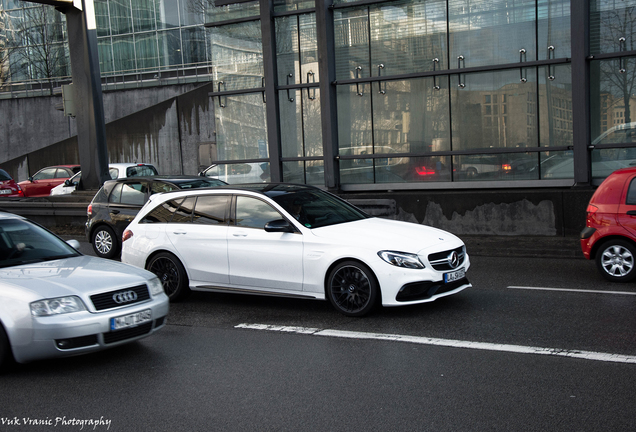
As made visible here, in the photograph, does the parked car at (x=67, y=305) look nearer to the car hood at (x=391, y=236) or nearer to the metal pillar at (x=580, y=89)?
the car hood at (x=391, y=236)

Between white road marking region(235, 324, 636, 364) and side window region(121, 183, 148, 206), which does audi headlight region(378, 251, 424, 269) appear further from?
side window region(121, 183, 148, 206)

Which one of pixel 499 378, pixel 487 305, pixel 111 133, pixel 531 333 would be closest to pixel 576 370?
pixel 499 378

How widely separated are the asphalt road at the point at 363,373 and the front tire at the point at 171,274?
56 cm

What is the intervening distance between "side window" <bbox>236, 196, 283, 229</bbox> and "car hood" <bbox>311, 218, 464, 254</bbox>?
69 centimetres

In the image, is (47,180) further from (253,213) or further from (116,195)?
(253,213)

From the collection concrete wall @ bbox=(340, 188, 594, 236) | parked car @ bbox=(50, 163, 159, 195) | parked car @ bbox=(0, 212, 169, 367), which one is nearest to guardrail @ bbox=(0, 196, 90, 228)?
parked car @ bbox=(50, 163, 159, 195)

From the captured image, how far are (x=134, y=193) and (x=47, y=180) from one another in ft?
49.4

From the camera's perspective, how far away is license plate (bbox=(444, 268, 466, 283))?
23.0ft

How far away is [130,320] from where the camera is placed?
568cm

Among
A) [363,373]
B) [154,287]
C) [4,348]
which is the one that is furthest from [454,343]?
[4,348]

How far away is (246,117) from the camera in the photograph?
16.6 meters

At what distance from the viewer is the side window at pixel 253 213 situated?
7762mm

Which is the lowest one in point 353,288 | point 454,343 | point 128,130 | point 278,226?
point 454,343

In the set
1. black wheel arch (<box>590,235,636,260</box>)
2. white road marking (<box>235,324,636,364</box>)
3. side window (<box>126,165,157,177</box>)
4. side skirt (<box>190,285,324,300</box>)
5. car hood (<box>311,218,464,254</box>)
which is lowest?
white road marking (<box>235,324,636,364</box>)
